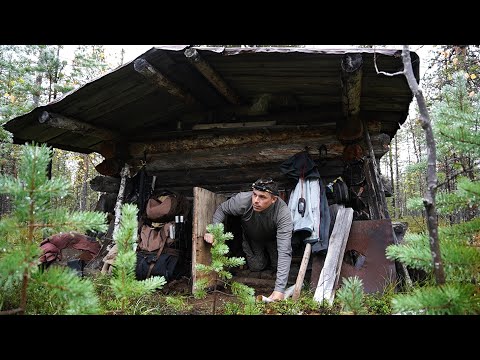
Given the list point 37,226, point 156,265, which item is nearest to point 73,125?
point 156,265

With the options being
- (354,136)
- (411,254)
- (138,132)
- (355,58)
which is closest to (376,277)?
(354,136)

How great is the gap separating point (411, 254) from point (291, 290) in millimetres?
3632

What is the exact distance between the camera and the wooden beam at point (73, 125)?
573 cm

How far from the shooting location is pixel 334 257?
17.0ft

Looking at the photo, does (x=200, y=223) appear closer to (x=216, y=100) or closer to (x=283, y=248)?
(x=283, y=248)

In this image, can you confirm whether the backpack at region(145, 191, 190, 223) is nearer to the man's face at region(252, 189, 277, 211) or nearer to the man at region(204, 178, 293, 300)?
the man at region(204, 178, 293, 300)

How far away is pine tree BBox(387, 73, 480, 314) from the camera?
1611 millimetres

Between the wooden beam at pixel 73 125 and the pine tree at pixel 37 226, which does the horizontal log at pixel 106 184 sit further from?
the pine tree at pixel 37 226

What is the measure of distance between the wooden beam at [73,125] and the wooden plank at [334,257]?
16.1 feet

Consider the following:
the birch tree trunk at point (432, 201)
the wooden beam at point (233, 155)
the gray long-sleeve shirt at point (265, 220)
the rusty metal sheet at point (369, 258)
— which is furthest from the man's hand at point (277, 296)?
the birch tree trunk at point (432, 201)

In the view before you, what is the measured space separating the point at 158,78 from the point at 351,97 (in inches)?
116
